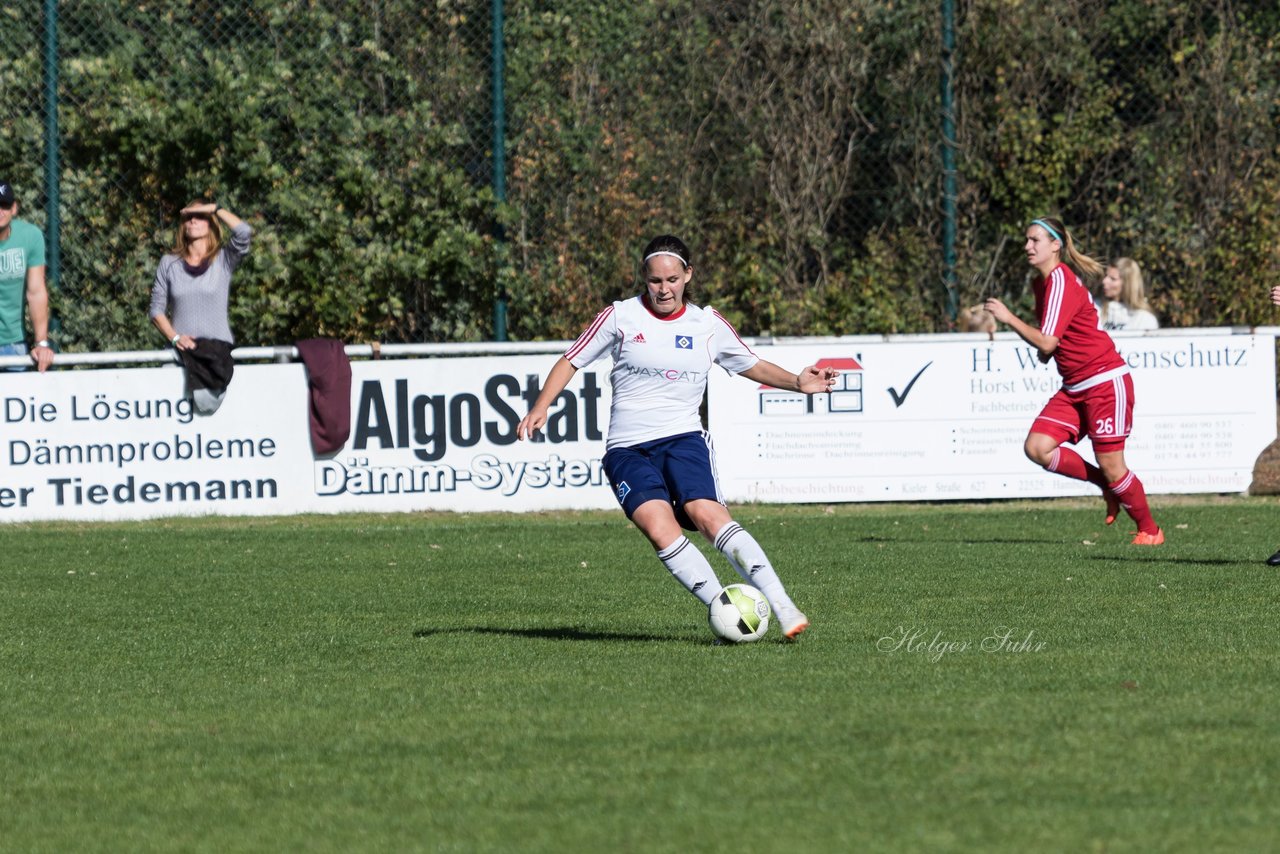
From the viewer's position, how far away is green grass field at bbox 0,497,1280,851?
488 cm

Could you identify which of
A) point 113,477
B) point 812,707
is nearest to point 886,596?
point 812,707

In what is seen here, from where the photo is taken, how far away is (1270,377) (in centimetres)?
1578

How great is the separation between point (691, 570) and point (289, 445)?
7677 mm

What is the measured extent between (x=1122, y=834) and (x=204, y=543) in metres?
9.23

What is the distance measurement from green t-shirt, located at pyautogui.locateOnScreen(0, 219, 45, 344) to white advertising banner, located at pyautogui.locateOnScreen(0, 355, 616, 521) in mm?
542

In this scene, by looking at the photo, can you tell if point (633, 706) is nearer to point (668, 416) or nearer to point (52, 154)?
point (668, 416)

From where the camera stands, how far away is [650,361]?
8062 millimetres

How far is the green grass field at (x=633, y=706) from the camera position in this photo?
16.0 feet

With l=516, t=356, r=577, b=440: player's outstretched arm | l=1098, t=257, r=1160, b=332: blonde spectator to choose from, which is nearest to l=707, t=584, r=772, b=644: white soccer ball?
l=516, t=356, r=577, b=440: player's outstretched arm

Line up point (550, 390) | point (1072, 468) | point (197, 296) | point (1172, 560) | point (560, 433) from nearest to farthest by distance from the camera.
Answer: point (550, 390) → point (1172, 560) → point (1072, 468) → point (197, 296) → point (560, 433)

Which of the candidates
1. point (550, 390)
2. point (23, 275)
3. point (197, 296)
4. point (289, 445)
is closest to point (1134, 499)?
point (550, 390)

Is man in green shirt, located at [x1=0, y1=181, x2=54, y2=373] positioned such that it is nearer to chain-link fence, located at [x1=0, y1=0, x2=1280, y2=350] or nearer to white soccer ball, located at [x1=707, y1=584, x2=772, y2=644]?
chain-link fence, located at [x1=0, y1=0, x2=1280, y2=350]

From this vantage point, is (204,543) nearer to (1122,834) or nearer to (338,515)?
(338,515)

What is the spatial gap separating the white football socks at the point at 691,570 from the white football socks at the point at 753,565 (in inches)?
4.6
